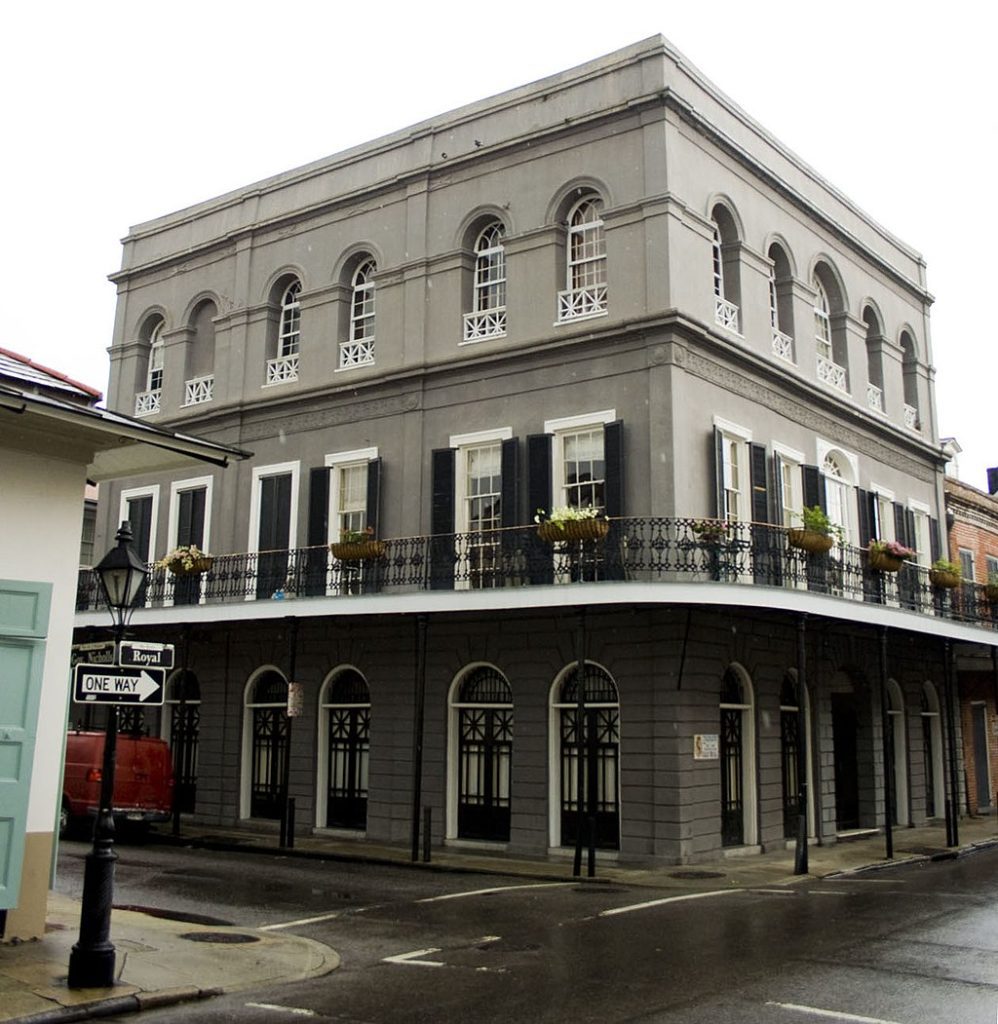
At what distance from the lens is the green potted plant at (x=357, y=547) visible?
18.5 m

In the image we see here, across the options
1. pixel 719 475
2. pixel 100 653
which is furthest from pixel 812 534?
pixel 100 653

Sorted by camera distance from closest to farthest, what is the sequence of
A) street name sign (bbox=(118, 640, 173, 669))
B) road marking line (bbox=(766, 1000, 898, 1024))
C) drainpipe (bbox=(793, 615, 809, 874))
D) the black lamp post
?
1. road marking line (bbox=(766, 1000, 898, 1024))
2. the black lamp post
3. street name sign (bbox=(118, 640, 173, 669))
4. drainpipe (bbox=(793, 615, 809, 874))

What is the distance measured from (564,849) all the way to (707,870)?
243cm

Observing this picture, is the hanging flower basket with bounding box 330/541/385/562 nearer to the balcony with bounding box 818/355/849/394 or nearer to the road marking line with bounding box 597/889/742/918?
the road marking line with bounding box 597/889/742/918

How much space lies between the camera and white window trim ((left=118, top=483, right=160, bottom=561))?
75.8 ft

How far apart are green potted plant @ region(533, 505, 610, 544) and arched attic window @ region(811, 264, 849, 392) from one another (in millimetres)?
7754

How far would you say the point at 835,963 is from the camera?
354 inches

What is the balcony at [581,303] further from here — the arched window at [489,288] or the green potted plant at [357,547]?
the green potted plant at [357,547]

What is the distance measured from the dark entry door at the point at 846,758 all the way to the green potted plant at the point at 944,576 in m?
2.59

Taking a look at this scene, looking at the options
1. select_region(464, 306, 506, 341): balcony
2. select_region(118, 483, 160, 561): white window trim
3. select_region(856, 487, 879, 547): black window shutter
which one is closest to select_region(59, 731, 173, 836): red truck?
select_region(118, 483, 160, 561): white window trim

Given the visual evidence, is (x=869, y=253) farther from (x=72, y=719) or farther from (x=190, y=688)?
(x=72, y=719)

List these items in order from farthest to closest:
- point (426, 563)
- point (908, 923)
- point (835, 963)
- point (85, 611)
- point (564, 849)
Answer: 1. point (85, 611)
2. point (426, 563)
3. point (564, 849)
4. point (908, 923)
5. point (835, 963)

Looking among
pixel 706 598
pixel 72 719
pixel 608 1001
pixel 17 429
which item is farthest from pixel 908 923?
pixel 72 719

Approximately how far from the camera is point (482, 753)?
1825 centimetres
